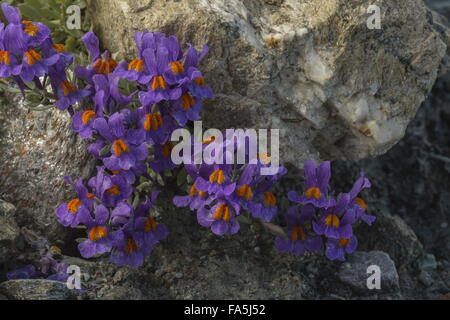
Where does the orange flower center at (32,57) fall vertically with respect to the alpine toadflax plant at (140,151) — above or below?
above

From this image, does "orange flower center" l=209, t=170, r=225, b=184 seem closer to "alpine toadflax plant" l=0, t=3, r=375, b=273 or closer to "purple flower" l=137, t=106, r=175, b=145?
"alpine toadflax plant" l=0, t=3, r=375, b=273

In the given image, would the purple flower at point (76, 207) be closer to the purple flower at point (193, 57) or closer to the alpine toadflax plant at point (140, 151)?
the alpine toadflax plant at point (140, 151)

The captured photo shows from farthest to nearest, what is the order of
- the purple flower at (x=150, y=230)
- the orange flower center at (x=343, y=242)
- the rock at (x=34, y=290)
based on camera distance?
the orange flower center at (x=343, y=242), the purple flower at (x=150, y=230), the rock at (x=34, y=290)

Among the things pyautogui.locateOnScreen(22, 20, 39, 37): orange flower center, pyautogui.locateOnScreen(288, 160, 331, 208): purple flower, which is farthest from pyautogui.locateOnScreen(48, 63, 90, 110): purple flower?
pyautogui.locateOnScreen(288, 160, 331, 208): purple flower

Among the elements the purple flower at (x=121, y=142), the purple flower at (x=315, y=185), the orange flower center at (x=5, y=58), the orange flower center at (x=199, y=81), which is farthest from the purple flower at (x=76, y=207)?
the purple flower at (x=315, y=185)

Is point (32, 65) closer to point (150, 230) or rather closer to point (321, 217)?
point (150, 230)

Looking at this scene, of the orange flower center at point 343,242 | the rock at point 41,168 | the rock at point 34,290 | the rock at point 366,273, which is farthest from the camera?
the rock at point 366,273

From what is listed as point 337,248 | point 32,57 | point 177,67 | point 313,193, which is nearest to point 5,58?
point 32,57
